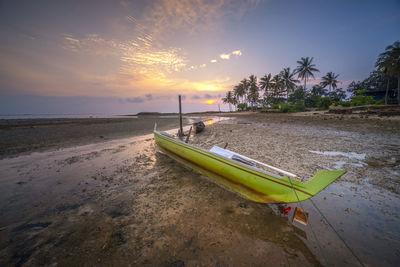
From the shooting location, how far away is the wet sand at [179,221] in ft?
6.90

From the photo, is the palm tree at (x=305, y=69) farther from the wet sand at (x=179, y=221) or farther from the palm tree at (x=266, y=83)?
the wet sand at (x=179, y=221)

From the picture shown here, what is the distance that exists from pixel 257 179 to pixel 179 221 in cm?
193

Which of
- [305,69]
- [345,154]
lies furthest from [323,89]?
[345,154]

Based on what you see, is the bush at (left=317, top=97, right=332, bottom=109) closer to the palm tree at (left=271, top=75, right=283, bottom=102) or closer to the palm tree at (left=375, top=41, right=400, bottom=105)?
the palm tree at (left=375, top=41, right=400, bottom=105)

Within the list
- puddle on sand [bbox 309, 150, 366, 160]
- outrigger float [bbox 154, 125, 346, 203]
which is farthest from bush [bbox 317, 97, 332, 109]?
outrigger float [bbox 154, 125, 346, 203]

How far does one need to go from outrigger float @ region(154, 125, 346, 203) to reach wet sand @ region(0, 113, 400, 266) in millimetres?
330

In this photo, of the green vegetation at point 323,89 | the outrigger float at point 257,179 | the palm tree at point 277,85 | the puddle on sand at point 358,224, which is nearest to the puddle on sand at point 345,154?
the puddle on sand at point 358,224

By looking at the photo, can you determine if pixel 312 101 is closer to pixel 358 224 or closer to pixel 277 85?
pixel 277 85

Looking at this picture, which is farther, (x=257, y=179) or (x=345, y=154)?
(x=345, y=154)

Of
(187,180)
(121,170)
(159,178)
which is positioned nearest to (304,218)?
(187,180)

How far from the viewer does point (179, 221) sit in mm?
2801

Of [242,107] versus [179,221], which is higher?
[242,107]

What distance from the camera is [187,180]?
4.49 m

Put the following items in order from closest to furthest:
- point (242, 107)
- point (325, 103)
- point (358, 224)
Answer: point (358, 224) → point (325, 103) → point (242, 107)
